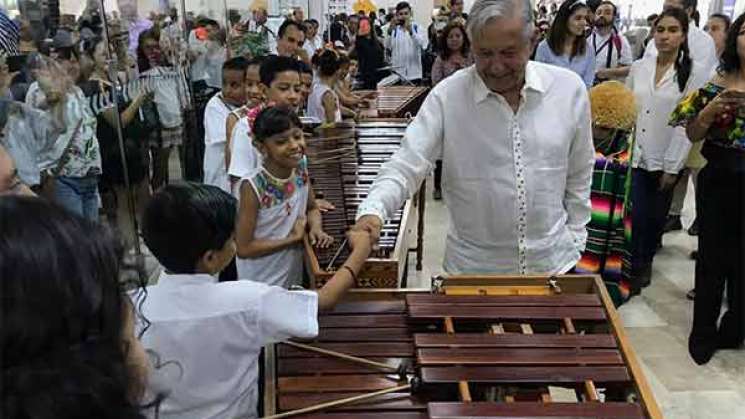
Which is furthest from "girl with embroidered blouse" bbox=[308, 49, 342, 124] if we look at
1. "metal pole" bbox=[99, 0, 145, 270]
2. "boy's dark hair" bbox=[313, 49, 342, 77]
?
"metal pole" bbox=[99, 0, 145, 270]

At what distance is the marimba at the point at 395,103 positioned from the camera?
4867mm

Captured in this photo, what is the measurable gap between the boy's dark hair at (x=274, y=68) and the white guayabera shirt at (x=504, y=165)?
1244 mm

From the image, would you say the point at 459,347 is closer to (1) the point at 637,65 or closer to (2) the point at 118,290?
(2) the point at 118,290

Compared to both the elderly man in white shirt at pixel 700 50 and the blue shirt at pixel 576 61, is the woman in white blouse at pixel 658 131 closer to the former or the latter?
the elderly man in white shirt at pixel 700 50

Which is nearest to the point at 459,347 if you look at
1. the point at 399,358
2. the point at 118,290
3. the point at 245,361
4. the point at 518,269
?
the point at 399,358

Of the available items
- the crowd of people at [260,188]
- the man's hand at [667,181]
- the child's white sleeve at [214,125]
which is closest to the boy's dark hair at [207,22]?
the crowd of people at [260,188]

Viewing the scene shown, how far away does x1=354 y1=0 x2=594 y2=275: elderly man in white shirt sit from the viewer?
70.1 inches

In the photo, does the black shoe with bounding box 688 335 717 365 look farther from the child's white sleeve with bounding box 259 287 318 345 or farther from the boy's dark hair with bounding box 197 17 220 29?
the boy's dark hair with bounding box 197 17 220 29

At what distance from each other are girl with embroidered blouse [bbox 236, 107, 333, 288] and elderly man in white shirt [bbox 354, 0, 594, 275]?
0.51m

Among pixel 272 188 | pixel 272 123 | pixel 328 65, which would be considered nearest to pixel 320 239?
pixel 272 188

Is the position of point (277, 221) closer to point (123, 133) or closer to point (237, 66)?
point (237, 66)

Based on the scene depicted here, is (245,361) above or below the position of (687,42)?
below

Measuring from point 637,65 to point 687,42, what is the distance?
28cm

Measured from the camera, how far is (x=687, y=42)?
354 centimetres
